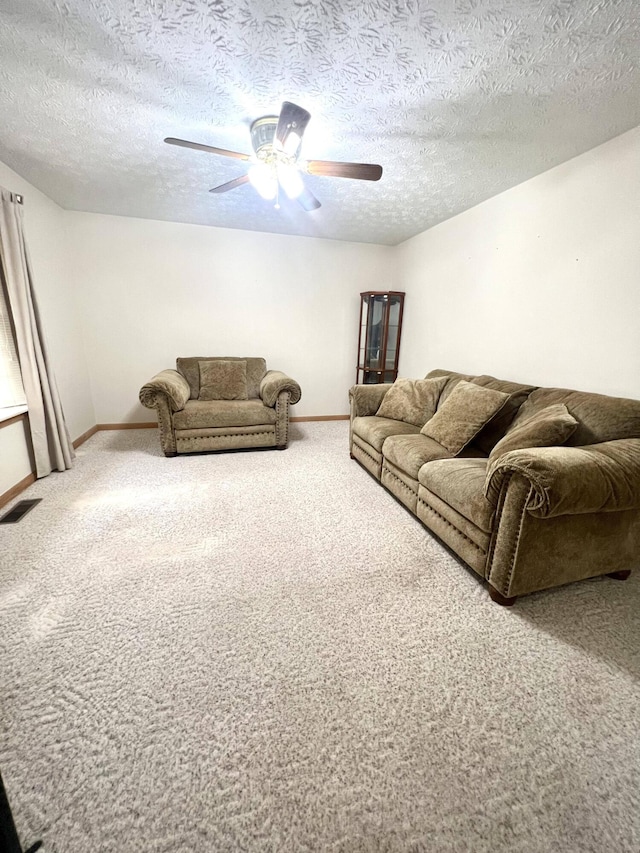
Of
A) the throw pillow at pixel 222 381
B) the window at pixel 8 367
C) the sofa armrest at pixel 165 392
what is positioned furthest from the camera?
the throw pillow at pixel 222 381

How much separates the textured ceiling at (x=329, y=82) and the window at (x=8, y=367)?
1.13m

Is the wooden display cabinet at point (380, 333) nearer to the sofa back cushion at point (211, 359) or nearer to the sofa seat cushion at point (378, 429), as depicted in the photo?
the sofa back cushion at point (211, 359)

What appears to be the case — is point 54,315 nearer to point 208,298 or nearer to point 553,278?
point 208,298

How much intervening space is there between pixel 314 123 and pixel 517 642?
2.81m

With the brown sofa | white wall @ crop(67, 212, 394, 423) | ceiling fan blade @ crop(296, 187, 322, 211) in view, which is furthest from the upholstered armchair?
the brown sofa

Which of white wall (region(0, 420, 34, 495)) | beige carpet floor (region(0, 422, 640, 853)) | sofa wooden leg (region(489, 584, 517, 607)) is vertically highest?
white wall (region(0, 420, 34, 495))

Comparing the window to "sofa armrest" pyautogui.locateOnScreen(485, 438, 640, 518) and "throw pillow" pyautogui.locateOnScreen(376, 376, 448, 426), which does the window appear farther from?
"sofa armrest" pyautogui.locateOnScreen(485, 438, 640, 518)

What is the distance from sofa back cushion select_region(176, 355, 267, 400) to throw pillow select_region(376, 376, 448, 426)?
1514mm

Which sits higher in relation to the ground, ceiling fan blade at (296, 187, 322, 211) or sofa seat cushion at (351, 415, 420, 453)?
ceiling fan blade at (296, 187, 322, 211)

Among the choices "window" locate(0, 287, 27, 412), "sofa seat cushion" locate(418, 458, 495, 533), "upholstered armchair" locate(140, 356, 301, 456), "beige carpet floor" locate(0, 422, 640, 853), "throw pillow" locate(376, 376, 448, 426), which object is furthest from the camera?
"upholstered armchair" locate(140, 356, 301, 456)

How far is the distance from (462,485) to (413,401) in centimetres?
131

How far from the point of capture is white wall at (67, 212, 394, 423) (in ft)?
11.9

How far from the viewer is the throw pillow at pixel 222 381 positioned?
140 inches

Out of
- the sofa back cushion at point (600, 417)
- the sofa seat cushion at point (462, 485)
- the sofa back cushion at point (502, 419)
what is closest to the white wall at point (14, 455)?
the sofa seat cushion at point (462, 485)
